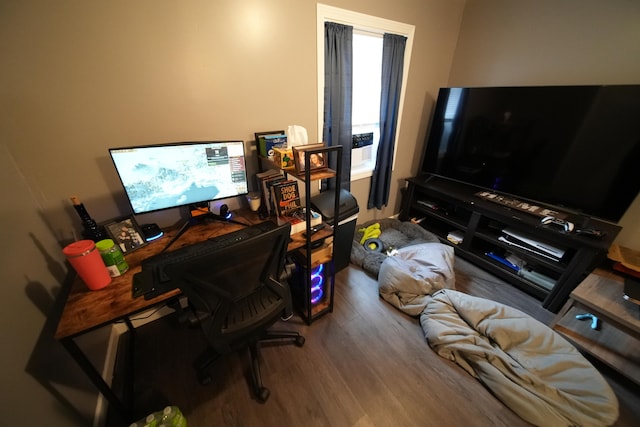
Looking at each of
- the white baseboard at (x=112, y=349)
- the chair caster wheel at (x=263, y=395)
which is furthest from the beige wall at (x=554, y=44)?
the white baseboard at (x=112, y=349)

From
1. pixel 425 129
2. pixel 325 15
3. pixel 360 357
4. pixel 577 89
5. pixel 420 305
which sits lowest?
pixel 360 357

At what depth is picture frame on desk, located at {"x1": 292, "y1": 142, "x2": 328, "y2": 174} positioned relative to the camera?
3.76ft

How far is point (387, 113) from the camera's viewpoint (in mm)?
2174

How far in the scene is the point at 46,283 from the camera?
0.98 meters

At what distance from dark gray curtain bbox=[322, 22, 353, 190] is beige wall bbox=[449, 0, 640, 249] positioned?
4.65 feet

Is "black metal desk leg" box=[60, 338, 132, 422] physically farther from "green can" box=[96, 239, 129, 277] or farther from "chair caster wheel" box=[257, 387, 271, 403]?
"chair caster wheel" box=[257, 387, 271, 403]

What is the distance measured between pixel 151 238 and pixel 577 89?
2943 mm

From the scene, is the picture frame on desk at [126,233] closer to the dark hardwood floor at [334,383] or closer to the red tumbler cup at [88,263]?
the red tumbler cup at [88,263]

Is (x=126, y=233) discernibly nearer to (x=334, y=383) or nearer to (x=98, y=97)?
(x=98, y=97)

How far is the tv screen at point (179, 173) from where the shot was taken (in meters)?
1.07

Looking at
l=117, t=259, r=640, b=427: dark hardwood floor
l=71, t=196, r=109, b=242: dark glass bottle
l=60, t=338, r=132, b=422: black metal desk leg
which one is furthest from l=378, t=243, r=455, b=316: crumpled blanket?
l=71, t=196, r=109, b=242: dark glass bottle

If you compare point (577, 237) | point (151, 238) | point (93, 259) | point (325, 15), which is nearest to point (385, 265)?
point (577, 237)

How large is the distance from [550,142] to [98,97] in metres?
2.95

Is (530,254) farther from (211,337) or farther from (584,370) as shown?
(211,337)
